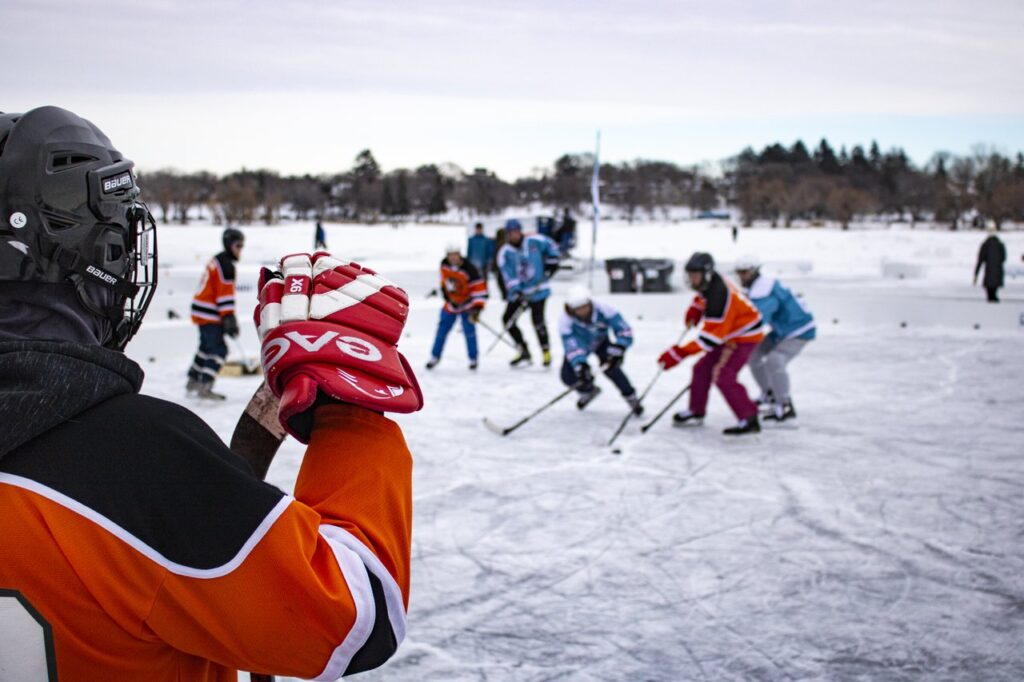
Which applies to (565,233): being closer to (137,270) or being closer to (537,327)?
(537,327)

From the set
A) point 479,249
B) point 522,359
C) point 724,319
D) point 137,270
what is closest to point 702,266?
point 724,319

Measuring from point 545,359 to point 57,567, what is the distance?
29.2ft

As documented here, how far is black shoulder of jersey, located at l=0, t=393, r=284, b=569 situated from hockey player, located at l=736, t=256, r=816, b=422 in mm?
6414

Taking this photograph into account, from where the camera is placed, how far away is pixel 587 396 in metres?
7.71

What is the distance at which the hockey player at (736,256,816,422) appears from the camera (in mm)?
7012

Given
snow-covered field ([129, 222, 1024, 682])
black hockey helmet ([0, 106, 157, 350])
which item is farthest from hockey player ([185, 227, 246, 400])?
black hockey helmet ([0, 106, 157, 350])

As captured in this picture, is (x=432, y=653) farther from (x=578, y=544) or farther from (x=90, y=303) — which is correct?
(x=90, y=303)

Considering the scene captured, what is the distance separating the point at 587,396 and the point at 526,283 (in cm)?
267

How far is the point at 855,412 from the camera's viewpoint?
7414 mm

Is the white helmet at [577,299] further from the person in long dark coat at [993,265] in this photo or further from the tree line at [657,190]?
the tree line at [657,190]

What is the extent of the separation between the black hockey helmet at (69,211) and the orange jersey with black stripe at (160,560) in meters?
0.24

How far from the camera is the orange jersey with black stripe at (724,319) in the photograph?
21.5 ft

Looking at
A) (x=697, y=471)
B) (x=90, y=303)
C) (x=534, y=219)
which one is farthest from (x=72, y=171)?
(x=534, y=219)

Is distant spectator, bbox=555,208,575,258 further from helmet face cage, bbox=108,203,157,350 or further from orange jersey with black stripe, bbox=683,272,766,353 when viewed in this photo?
helmet face cage, bbox=108,203,157,350
